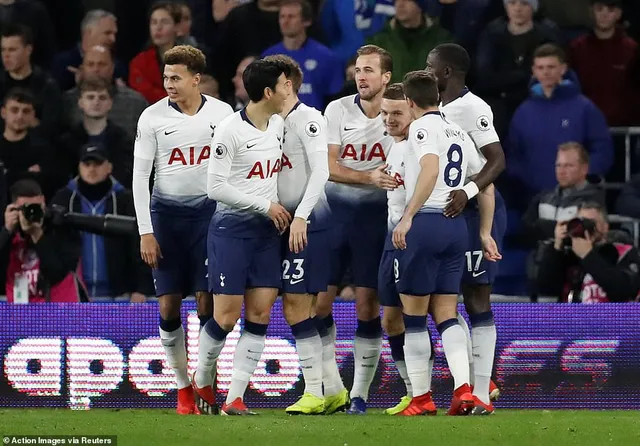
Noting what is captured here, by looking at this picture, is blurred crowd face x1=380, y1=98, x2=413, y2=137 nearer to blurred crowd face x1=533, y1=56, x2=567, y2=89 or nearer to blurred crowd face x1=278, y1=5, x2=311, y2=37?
blurred crowd face x1=533, y1=56, x2=567, y2=89

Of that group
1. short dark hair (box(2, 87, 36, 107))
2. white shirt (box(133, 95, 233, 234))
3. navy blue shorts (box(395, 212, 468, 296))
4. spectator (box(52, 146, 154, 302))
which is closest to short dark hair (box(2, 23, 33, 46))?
short dark hair (box(2, 87, 36, 107))

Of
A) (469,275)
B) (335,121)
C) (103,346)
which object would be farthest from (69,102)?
(469,275)

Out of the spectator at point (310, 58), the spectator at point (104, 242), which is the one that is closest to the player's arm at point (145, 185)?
the spectator at point (104, 242)

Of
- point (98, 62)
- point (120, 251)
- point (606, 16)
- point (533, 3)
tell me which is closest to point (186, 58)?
point (120, 251)

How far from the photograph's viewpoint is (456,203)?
9.73 meters

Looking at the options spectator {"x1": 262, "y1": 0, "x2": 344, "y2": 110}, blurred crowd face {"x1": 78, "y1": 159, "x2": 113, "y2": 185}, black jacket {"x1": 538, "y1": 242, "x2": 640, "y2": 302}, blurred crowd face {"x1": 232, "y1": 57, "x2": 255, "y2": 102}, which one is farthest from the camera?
blurred crowd face {"x1": 232, "y1": 57, "x2": 255, "y2": 102}

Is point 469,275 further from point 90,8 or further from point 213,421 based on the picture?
point 90,8

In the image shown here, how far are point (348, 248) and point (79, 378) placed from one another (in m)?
2.40

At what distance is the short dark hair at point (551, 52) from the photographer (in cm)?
1399

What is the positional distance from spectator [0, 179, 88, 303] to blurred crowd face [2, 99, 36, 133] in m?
1.22

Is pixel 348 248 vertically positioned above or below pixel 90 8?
below

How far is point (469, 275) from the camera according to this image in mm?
10227

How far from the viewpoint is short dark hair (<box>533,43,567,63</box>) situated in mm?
13992

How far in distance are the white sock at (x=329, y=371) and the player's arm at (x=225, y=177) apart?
1.33 metres
